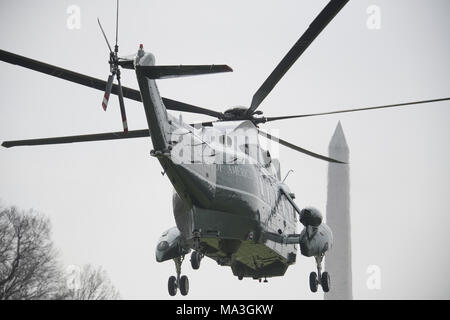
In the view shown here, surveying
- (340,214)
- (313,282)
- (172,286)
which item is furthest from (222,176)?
(340,214)

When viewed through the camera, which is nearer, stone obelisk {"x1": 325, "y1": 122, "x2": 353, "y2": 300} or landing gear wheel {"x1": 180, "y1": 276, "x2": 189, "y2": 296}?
landing gear wheel {"x1": 180, "y1": 276, "x2": 189, "y2": 296}

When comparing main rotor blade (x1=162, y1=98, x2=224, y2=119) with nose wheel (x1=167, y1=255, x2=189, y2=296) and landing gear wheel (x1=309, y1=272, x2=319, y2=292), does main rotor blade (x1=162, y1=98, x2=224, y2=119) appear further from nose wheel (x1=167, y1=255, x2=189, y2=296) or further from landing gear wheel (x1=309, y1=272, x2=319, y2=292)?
landing gear wheel (x1=309, y1=272, x2=319, y2=292)

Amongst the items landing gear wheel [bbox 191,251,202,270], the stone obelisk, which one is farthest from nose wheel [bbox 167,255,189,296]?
the stone obelisk

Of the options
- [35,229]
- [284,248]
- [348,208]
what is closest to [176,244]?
[284,248]

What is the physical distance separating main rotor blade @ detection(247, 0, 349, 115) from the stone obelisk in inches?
3080

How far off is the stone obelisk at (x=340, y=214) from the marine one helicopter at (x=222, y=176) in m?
75.1

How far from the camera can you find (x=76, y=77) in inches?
927

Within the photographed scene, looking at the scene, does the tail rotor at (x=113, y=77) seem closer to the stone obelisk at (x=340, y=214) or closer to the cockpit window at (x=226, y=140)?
the cockpit window at (x=226, y=140)

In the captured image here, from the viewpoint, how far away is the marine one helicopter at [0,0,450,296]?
69.6 feet

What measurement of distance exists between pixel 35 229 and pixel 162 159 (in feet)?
97.5

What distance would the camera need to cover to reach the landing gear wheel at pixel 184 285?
2627 centimetres

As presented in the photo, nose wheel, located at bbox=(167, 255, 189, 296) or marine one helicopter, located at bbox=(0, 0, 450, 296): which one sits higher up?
marine one helicopter, located at bbox=(0, 0, 450, 296)

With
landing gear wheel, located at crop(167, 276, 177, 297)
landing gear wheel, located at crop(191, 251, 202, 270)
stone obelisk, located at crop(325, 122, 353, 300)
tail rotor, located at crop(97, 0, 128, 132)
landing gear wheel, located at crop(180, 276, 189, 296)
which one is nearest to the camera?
tail rotor, located at crop(97, 0, 128, 132)

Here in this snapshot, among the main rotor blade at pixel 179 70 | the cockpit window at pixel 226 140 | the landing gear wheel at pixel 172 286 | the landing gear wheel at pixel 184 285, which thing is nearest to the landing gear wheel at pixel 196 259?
A: the landing gear wheel at pixel 184 285
